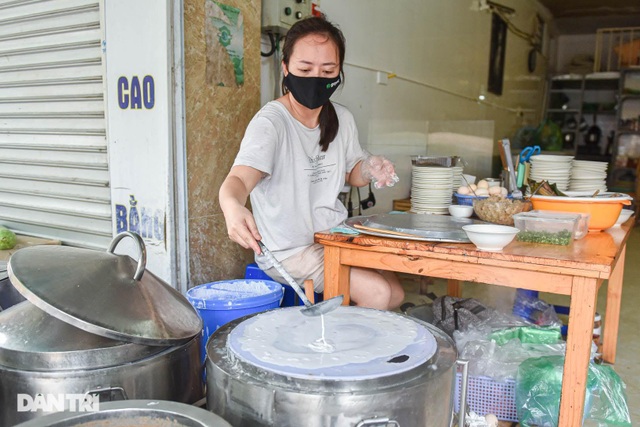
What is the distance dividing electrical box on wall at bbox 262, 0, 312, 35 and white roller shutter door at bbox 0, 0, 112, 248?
88 cm

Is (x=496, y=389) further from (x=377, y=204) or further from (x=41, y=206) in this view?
(x=41, y=206)

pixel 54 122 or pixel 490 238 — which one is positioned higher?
pixel 54 122

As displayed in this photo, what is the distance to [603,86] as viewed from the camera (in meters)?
11.2

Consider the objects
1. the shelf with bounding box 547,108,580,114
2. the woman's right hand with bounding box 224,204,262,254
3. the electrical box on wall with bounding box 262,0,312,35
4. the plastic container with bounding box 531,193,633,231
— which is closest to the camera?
the woman's right hand with bounding box 224,204,262,254

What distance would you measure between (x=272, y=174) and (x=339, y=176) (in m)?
0.40

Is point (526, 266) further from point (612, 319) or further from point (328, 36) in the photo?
point (612, 319)

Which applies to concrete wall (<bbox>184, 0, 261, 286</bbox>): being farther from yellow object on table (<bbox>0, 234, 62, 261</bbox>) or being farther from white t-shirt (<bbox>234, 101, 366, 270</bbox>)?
yellow object on table (<bbox>0, 234, 62, 261</bbox>)

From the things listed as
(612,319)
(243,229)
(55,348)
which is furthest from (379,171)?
(612,319)

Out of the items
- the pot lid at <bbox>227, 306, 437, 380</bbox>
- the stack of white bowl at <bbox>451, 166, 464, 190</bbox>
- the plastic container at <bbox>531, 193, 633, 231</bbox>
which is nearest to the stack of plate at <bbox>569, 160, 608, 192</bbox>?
the stack of white bowl at <bbox>451, 166, 464, 190</bbox>

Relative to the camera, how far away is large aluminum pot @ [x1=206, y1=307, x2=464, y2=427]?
1.03 meters

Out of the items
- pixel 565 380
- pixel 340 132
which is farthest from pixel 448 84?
pixel 565 380

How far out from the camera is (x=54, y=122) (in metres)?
2.96

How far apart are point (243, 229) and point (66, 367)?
580mm

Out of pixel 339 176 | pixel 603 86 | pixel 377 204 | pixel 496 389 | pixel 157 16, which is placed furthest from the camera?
→ pixel 603 86
